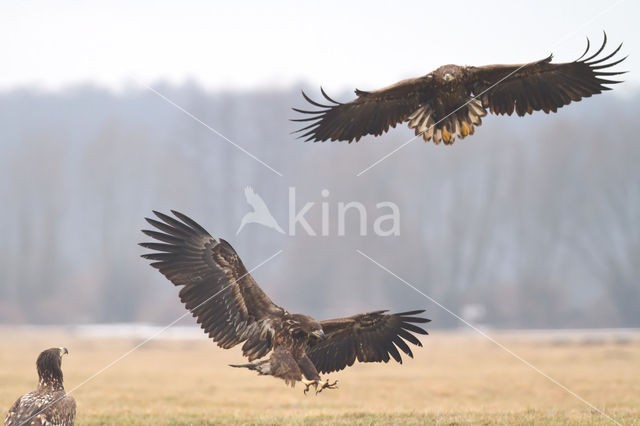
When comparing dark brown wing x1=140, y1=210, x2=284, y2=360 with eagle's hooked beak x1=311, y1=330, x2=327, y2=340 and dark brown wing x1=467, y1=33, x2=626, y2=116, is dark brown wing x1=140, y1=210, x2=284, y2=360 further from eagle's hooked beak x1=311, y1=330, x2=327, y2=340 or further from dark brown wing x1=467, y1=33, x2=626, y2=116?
dark brown wing x1=467, y1=33, x2=626, y2=116

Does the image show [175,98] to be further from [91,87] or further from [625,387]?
[625,387]

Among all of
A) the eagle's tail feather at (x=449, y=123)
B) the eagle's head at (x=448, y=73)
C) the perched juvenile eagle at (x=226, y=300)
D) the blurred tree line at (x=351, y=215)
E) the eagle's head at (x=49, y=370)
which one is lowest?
the eagle's head at (x=49, y=370)

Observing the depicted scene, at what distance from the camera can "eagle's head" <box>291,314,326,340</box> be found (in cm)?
831

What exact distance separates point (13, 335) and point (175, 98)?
4003 centimetres

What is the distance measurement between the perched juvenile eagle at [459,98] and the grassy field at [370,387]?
3629 millimetres

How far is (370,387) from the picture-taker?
18.0 m

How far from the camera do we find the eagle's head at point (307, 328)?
831 centimetres

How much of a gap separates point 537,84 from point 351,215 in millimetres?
38896

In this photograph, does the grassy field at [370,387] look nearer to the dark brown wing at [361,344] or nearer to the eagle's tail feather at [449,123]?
the dark brown wing at [361,344]

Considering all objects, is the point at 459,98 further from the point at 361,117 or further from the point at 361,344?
the point at 361,344

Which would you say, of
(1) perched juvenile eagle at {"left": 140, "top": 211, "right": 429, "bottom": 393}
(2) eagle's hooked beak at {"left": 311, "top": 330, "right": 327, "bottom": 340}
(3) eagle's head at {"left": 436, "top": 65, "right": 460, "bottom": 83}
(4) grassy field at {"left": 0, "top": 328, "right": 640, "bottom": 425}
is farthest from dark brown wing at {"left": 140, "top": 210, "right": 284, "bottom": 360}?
(3) eagle's head at {"left": 436, "top": 65, "right": 460, "bottom": 83}

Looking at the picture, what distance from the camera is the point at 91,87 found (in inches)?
3290

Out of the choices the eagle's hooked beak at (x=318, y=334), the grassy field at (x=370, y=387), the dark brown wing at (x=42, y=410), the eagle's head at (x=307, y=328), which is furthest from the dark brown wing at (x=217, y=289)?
the grassy field at (x=370, y=387)

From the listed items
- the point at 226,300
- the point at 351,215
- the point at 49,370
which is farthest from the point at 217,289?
the point at 351,215
